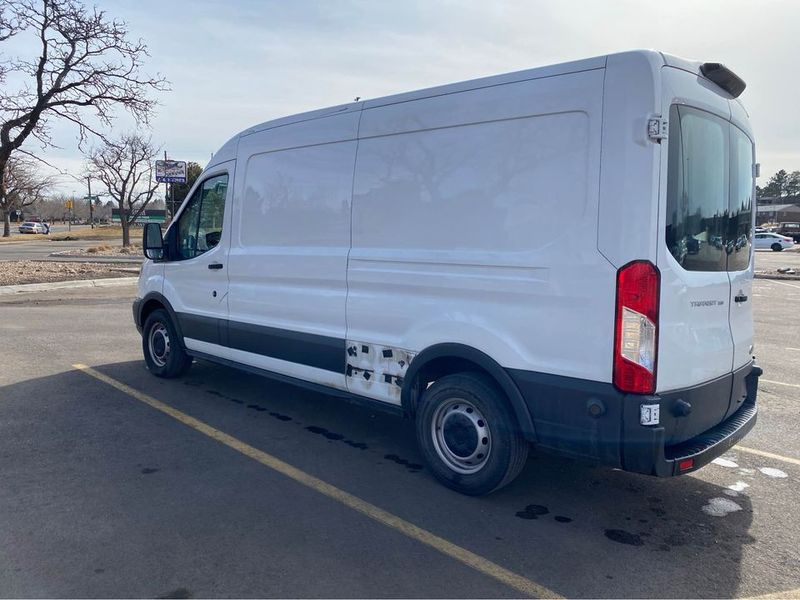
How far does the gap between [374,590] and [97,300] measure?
13.3 m

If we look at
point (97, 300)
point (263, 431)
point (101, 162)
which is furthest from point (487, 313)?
point (101, 162)

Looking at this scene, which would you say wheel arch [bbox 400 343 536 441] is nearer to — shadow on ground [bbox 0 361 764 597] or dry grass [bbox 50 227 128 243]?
shadow on ground [bbox 0 361 764 597]

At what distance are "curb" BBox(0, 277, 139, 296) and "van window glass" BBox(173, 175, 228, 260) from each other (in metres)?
11.0

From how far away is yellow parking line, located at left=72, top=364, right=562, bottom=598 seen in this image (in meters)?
3.29

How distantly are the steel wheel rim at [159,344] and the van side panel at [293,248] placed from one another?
1416 mm

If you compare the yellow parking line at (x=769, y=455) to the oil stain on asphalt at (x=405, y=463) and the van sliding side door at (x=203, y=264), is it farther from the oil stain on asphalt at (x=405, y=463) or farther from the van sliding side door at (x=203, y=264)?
the van sliding side door at (x=203, y=264)

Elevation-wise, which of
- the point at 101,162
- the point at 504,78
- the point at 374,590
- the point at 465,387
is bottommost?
the point at 374,590

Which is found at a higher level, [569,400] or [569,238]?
[569,238]

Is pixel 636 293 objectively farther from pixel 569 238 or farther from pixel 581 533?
pixel 581 533

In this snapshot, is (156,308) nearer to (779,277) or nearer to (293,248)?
(293,248)

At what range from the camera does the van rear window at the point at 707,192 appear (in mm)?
3668

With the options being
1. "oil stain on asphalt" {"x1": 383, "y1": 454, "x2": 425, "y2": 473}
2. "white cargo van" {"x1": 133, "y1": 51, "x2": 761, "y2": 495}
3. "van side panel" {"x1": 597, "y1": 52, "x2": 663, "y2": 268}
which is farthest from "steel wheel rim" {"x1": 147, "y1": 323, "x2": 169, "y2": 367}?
"van side panel" {"x1": 597, "y1": 52, "x2": 663, "y2": 268}

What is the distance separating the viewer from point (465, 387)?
14.0 feet

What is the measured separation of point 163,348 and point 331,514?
4.13m
